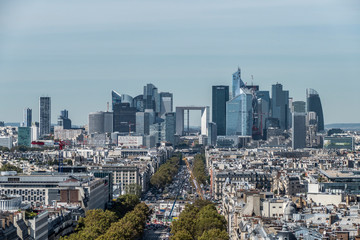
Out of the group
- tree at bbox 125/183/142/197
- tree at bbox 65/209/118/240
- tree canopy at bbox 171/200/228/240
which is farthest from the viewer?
tree at bbox 125/183/142/197

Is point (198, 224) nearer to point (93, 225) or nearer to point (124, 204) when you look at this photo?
point (93, 225)

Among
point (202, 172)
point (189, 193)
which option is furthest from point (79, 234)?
point (202, 172)

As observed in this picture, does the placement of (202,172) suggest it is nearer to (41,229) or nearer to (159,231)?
(159,231)

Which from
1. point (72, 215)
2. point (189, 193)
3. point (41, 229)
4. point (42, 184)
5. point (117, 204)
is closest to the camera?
point (41, 229)

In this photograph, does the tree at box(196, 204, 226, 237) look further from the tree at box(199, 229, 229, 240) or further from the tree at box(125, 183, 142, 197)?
the tree at box(125, 183, 142, 197)

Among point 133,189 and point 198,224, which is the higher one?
point 133,189

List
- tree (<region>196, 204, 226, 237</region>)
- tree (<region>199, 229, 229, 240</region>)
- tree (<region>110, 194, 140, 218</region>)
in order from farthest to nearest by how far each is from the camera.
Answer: tree (<region>110, 194, 140, 218</region>), tree (<region>196, 204, 226, 237</region>), tree (<region>199, 229, 229, 240</region>)

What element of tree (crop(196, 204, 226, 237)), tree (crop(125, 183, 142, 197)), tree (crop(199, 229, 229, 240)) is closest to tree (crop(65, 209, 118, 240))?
tree (crop(196, 204, 226, 237))

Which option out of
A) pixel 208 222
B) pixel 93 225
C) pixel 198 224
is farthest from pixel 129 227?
pixel 208 222

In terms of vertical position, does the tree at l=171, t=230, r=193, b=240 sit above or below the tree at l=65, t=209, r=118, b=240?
below

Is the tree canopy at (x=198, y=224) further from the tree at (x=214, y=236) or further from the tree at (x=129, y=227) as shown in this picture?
the tree at (x=129, y=227)

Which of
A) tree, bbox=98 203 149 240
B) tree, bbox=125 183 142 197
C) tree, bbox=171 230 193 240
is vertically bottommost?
tree, bbox=171 230 193 240
